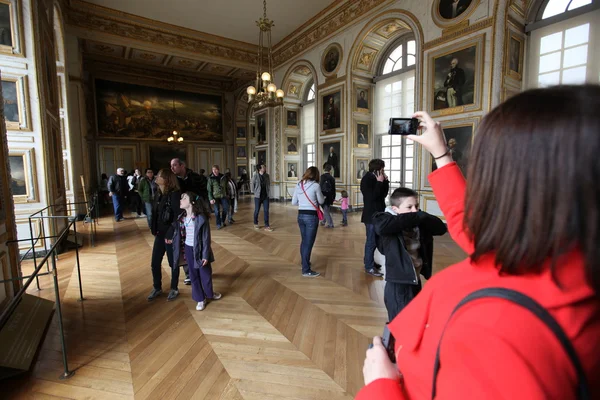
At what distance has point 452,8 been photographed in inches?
295

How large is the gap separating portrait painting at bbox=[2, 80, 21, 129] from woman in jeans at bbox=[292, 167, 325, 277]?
509cm

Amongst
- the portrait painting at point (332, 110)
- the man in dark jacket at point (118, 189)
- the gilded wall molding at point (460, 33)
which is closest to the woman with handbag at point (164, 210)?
the man in dark jacket at point (118, 189)

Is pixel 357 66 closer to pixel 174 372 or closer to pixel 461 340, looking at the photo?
pixel 174 372

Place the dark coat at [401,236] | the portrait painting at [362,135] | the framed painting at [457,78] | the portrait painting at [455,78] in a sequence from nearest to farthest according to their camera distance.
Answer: the dark coat at [401,236] → the framed painting at [457,78] → the portrait painting at [455,78] → the portrait painting at [362,135]

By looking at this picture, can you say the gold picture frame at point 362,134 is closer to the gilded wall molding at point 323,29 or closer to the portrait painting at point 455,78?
the portrait painting at point 455,78

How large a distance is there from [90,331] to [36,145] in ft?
13.9

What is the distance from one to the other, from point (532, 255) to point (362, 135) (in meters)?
11.1

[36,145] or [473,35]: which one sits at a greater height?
[473,35]

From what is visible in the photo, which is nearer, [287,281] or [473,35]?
[287,281]

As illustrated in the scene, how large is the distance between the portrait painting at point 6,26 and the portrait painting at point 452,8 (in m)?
9.08

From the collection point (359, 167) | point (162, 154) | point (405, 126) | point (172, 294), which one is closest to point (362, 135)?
point (359, 167)

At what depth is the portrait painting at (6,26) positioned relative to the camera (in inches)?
190

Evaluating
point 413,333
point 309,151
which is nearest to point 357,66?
point 309,151

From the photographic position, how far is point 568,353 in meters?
0.44
